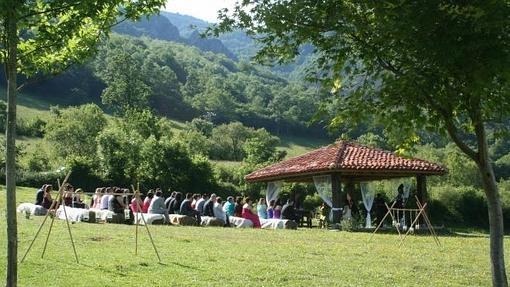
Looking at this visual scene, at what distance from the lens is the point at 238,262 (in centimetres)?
1206

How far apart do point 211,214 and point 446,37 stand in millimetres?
19812

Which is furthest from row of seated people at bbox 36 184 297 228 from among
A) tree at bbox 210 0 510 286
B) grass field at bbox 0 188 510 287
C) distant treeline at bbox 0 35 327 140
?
distant treeline at bbox 0 35 327 140

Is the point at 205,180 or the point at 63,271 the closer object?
the point at 63,271

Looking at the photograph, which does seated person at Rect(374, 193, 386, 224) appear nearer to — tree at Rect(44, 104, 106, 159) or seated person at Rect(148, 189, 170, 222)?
seated person at Rect(148, 189, 170, 222)

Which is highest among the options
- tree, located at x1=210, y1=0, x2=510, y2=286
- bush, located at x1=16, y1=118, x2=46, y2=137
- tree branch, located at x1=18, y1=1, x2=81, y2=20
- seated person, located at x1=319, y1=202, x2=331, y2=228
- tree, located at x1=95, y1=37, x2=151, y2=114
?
tree, located at x1=95, y1=37, x2=151, y2=114

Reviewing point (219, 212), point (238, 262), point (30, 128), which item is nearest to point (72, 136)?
point (30, 128)

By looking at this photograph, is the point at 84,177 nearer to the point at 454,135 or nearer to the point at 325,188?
the point at 325,188

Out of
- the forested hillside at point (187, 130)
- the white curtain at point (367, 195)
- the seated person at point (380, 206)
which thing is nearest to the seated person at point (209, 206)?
the forested hillside at point (187, 130)

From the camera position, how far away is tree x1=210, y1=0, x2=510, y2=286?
551 cm

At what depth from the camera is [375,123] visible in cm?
714

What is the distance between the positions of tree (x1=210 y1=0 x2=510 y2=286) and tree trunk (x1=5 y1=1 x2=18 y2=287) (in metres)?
2.24

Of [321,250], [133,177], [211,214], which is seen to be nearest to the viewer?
[321,250]

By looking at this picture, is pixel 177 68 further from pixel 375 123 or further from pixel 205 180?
pixel 375 123

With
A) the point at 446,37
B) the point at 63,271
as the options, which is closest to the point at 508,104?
the point at 446,37
